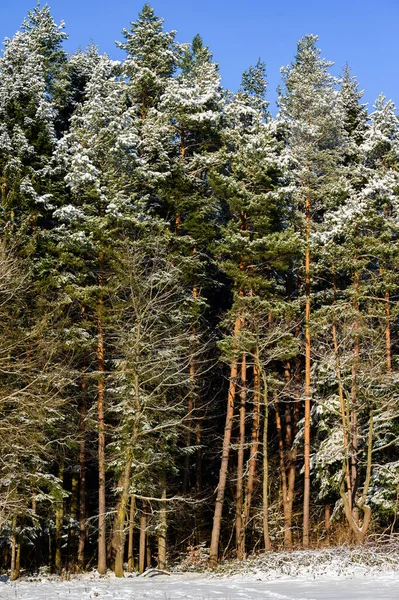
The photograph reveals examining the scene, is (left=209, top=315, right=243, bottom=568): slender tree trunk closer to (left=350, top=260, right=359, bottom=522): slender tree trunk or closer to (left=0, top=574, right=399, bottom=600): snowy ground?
(left=350, top=260, right=359, bottom=522): slender tree trunk

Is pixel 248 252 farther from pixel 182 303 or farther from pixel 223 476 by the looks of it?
pixel 223 476

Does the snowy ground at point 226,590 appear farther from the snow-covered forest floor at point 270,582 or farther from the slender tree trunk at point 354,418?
→ the slender tree trunk at point 354,418

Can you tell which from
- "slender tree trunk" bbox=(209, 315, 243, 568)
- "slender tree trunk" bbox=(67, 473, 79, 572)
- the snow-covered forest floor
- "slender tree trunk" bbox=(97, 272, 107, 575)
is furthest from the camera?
"slender tree trunk" bbox=(67, 473, 79, 572)

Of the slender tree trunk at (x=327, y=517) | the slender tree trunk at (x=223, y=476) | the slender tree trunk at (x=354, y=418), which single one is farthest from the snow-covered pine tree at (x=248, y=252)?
the slender tree trunk at (x=327, y=517)

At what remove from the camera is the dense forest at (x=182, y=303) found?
72.9 feet

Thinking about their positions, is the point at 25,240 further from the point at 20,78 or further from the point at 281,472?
the point at 281,472

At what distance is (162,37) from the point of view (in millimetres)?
34250

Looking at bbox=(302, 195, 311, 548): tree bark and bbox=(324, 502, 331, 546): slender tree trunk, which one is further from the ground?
bbox=(302, 195, 311, 548): tree bark

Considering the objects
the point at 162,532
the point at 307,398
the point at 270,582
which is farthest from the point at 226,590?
the point at 307,398

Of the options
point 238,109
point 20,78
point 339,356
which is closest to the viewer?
point 339,356

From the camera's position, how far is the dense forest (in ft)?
72.9

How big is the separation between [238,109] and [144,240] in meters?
9.99

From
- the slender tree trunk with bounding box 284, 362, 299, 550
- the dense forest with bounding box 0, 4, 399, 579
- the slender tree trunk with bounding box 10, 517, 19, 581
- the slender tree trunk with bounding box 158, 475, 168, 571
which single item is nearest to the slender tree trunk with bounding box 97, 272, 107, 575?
Result: the dense forest with bounding box 0, 4, 399, 579

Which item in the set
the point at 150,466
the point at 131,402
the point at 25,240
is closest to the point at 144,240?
the point at 25,240
